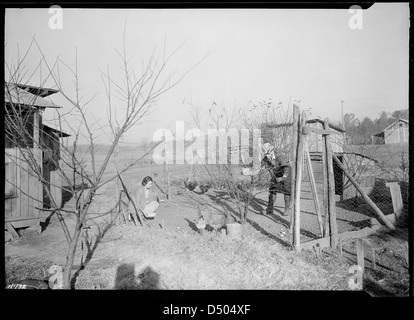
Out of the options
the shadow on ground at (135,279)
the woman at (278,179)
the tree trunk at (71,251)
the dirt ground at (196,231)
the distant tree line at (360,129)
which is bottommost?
the shadow on ground at (135,279)

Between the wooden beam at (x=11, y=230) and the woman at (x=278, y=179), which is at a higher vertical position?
the woman at (x=278, y=179)

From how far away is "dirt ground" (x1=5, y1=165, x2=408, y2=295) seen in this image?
332cm

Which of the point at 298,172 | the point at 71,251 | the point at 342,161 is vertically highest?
the point at 342,161

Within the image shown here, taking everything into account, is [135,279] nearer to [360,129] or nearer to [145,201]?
[145,201]

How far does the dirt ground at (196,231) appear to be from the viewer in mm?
3320

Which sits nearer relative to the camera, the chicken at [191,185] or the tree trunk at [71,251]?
the tree trunk at [71,251]

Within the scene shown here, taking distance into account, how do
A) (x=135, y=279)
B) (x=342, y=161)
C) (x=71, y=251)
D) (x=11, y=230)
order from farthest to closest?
(x=342, y=161) → (x=11, y=230) → (x=135, y=279) → (x=71, y=251)

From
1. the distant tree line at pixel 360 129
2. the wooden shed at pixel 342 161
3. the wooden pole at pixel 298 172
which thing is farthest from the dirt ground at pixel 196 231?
the distant tree line at pixel 360 129

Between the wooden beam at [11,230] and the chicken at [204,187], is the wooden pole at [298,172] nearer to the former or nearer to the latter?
the chicken at [204,187]

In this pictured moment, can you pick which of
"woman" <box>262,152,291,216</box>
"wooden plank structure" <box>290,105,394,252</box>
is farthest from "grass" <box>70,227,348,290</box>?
"woman" <box>262,152,291,216</box>

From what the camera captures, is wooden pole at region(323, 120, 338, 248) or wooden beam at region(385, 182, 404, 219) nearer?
wooden pole at region(323, 120, 338, 248)

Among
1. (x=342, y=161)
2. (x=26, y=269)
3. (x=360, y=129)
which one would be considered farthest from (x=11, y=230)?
(x=360, y=129)

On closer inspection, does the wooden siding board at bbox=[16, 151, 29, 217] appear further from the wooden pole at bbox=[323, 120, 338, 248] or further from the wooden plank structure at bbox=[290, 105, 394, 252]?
the wooden pole at bbox=[323, 120, 338, 248]

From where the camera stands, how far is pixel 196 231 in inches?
184
